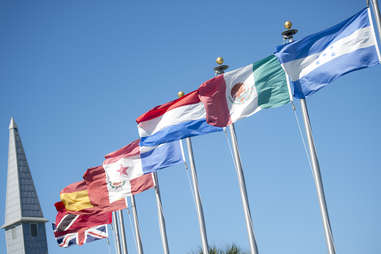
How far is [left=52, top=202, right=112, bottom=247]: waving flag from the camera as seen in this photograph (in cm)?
3444

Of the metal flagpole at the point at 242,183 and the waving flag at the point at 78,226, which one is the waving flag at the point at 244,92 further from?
the waving flag at the point at 78,226

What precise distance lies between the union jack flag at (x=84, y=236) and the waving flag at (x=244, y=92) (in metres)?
17.2

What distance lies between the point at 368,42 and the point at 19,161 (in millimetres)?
54594

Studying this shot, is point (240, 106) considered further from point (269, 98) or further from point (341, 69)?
point (341, 69)

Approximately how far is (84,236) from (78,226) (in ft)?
9.11

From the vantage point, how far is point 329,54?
19.2m

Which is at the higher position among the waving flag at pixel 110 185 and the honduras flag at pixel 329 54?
the honduras flag at pixel 329 54

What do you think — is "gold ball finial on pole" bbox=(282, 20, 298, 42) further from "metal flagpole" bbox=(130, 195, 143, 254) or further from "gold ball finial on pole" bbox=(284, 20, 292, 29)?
"metal flagpole" bbox=(130, 195, 143, 254)

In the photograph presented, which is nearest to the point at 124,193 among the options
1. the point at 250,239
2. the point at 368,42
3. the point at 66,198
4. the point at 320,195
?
the point at 66,198

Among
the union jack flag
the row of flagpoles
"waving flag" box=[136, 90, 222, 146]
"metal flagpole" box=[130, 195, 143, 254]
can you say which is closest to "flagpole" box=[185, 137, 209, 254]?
the row of flagpoles

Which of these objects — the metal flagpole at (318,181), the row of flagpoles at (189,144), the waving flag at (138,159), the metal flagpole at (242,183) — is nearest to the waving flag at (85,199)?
the row of flagpoles at (189,144)

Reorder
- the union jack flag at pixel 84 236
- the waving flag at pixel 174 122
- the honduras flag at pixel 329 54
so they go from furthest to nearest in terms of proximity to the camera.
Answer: the union jack flag at pixel 84 236 < the waving flag at pixel 174 122 < the honduras flag at pixel 329 54

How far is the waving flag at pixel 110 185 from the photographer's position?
2869cm

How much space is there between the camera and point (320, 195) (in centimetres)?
1892
